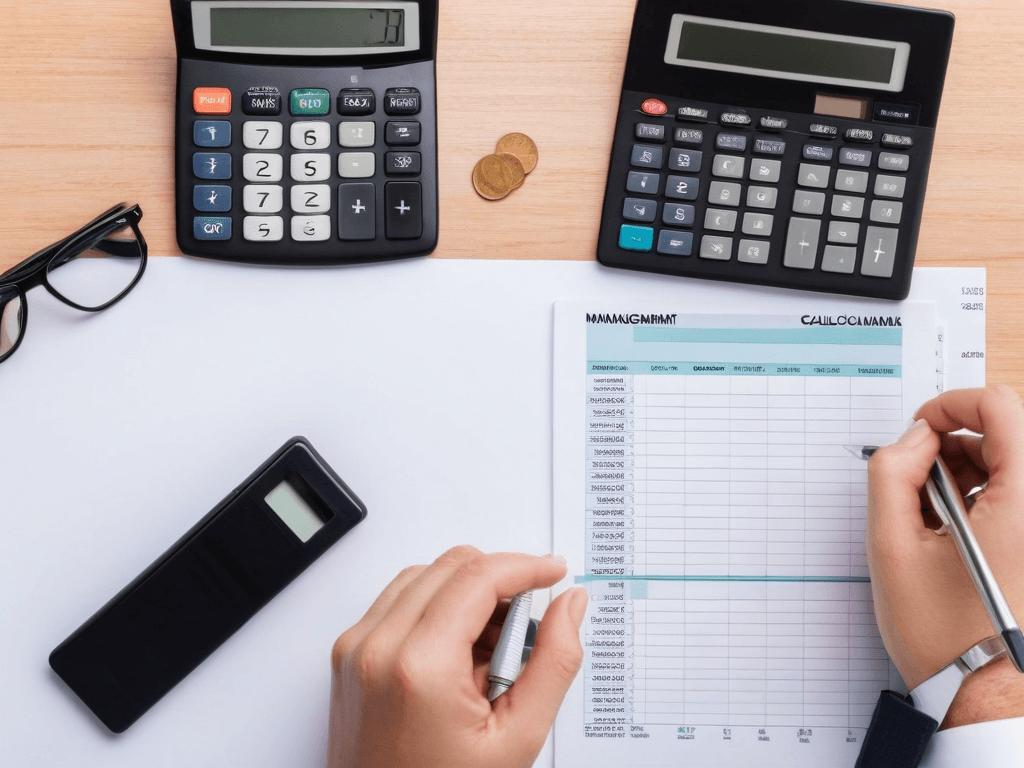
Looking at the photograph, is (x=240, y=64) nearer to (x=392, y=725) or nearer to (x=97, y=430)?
(x=97, y=430)

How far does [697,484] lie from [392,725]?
244 mm

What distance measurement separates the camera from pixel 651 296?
50cm

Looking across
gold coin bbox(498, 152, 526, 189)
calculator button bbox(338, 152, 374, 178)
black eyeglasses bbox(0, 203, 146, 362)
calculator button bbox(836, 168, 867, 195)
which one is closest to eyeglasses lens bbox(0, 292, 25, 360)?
black eyeglasses bbox(0, 203, 146, 362)

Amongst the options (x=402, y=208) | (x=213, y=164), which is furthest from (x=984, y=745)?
(x=213, y=164)

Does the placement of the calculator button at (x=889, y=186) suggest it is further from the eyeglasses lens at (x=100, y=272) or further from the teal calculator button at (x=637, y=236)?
the eyeglasses lens at (x=100, y=272)

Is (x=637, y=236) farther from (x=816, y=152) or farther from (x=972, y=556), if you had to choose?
(x=972, y=556)

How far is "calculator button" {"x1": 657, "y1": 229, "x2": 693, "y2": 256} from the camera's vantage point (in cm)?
49

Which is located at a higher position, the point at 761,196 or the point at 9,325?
the point at 761,196

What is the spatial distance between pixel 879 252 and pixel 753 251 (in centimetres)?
8

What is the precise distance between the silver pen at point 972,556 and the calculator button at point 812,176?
7.2 inches

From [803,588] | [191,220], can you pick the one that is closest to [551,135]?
[191,220]

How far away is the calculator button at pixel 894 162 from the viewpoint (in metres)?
0.48

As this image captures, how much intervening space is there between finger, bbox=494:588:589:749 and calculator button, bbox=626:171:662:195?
270mm

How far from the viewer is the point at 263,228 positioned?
1.59 feet
